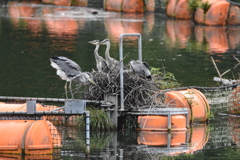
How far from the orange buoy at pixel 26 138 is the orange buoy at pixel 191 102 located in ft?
12.3

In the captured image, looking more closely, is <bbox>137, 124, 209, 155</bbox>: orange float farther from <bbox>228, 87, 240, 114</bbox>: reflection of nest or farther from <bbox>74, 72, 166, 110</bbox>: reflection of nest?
<bbox>228, 87, 240, 114</bbox>: reflection of nest

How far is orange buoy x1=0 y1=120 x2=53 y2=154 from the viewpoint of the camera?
10430mm

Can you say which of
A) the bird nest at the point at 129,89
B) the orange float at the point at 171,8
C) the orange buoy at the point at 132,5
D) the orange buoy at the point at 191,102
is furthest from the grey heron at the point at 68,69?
the orange buoy at the point at 132,5

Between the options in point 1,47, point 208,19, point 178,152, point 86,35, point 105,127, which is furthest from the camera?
point 208,19

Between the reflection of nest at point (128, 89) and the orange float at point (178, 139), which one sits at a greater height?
the reflection of nest at point (128, 89)

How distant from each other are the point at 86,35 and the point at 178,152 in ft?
67.7

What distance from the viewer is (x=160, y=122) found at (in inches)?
498

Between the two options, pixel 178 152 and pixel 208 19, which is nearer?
pixel 178 152

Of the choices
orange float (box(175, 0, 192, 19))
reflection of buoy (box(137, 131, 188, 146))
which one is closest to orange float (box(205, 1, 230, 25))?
orange float (box(175, 0, 192, 19))

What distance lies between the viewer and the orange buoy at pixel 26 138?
1043cm

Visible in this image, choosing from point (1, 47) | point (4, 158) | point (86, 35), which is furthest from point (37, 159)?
point (86, 35)

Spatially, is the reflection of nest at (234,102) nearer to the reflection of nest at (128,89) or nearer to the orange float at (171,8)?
the reflection of nest at (128,89)

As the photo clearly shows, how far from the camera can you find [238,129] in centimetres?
1328

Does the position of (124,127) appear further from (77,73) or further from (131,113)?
(77,73)
